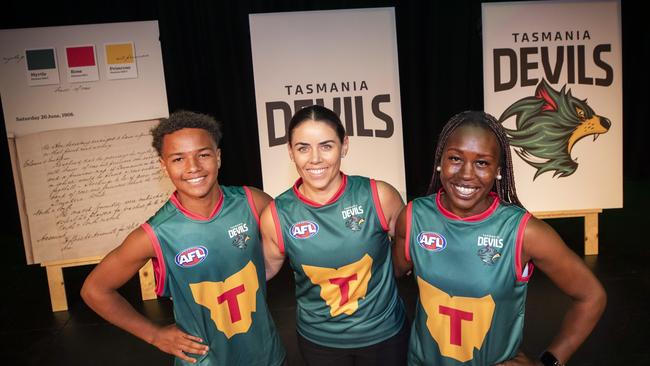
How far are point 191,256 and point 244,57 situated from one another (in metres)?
3.06

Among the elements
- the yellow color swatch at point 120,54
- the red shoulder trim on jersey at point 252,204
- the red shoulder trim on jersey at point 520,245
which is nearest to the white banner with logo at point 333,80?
the yellow color swatch at point 120,54

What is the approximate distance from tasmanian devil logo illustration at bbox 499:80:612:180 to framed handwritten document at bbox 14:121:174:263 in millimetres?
2350

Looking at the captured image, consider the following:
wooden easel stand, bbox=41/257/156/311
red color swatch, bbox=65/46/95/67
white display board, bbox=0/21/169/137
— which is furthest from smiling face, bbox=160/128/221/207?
wooden easel stand, bbox=41/257/156/311

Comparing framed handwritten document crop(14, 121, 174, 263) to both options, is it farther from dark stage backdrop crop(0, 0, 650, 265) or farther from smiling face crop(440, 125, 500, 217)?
smiling face crop(440, 125, 500, 217)

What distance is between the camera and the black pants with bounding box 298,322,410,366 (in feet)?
5.20

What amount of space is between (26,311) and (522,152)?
11.7 feet

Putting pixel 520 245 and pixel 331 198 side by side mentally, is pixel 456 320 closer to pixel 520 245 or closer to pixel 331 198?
pixel 520 245

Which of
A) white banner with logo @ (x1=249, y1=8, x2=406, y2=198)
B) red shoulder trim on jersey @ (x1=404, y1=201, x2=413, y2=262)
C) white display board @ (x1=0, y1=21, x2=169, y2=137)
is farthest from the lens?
white banner with logo @ (x1=249, y1=8, x2=406, y2=198)

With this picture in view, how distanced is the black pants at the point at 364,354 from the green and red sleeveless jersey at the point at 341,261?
0.07ft

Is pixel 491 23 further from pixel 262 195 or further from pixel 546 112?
pixel 262 195

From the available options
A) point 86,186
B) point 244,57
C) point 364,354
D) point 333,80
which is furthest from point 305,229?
point 244,57

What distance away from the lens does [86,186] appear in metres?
3.20

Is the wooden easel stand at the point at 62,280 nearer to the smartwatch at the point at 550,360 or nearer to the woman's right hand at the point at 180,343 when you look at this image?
the woman's right hand at the point at 180,343

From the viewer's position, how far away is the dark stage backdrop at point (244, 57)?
161 inches
